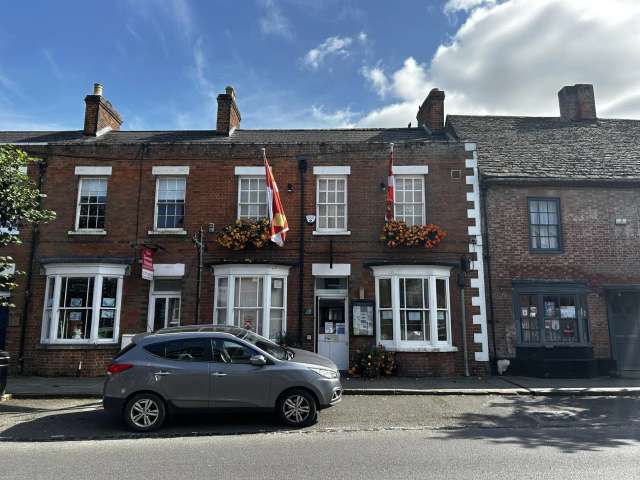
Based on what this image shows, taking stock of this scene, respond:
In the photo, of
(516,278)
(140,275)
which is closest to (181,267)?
(140,275)

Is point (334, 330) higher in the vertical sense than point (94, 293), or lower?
lower

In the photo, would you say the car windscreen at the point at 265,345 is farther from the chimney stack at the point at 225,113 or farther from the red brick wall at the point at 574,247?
the chimney stack at the point at 225,113

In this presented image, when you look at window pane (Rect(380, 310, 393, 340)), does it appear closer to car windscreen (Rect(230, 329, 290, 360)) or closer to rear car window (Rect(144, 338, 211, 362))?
car windscreen (Rect(230, 329, 290, 360))

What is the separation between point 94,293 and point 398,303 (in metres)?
8.82

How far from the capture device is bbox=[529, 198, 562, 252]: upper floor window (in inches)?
539

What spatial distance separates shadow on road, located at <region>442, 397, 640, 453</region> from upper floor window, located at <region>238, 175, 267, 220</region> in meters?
8.23

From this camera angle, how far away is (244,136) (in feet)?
53.4

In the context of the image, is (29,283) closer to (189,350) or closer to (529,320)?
(189,350)

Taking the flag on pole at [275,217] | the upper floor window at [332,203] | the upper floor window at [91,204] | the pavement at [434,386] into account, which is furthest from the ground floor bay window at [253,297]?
the upper floor window at [91,204]

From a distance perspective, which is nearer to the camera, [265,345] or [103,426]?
[103,426]

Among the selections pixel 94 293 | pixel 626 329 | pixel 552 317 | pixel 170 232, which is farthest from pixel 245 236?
pixel 626 329

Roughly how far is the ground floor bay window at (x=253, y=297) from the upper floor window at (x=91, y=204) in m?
4.12

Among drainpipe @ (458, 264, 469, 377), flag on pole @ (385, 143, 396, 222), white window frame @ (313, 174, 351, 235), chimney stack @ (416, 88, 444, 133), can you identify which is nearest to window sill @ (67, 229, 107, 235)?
white window frame @ (313, 174, 351, 235)

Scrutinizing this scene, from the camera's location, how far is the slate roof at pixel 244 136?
15.6m
